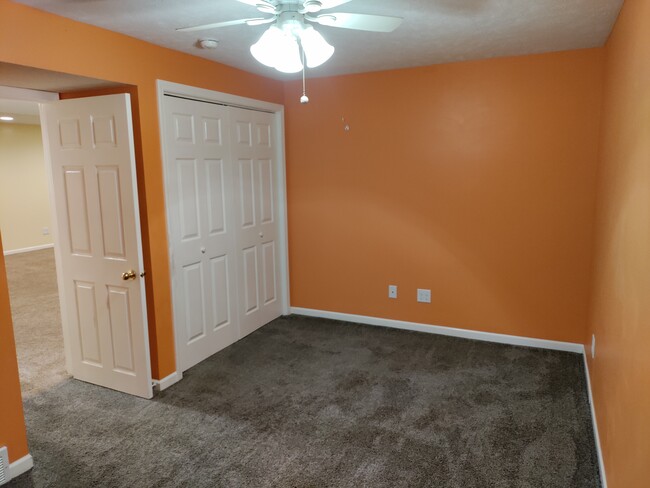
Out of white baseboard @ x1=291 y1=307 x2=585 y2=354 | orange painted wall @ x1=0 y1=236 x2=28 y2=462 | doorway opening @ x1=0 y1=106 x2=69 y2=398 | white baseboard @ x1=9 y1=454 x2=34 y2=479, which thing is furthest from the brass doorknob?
doorway opening @ x1=0 y1=106 x2=69 y2=398

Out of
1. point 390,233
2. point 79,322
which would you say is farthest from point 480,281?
point 79,322

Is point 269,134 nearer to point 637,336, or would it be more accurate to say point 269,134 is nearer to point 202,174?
point 202,174

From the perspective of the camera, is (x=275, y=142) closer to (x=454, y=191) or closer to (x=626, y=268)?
(x=454, y=191)

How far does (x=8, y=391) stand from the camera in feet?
7.54

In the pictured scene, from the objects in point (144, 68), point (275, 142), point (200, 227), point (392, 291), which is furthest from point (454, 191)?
point (144, 68)

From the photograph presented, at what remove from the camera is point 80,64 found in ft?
8.27

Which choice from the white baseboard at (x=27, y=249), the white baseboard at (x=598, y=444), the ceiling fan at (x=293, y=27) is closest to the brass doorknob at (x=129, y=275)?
the ceiling fan at (x=293, y=27)

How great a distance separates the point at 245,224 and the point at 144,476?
2217 millimetres

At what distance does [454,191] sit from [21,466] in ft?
11.2

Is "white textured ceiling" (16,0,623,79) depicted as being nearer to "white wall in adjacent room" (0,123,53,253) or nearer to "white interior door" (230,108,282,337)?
"white interior door" (230,108,282,337)

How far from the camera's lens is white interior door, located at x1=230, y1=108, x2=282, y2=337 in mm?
3930

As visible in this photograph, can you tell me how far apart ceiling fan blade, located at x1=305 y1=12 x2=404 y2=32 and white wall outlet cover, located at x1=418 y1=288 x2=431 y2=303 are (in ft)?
8.44

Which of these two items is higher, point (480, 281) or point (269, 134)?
point (269, 134)

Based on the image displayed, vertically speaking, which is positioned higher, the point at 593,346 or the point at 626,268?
the point at 626,268
